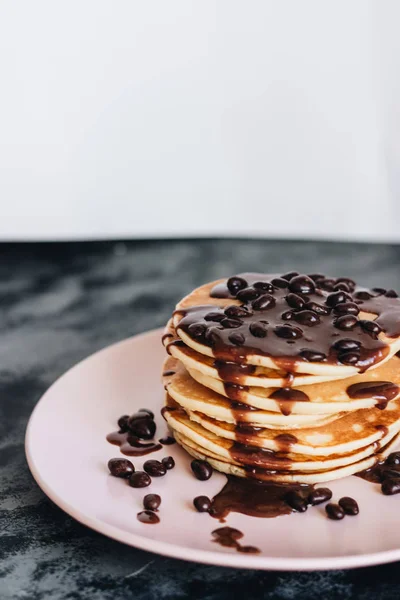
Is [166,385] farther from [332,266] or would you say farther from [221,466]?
[332,266]

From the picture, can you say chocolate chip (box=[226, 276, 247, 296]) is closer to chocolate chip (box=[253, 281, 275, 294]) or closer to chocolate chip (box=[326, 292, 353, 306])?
chocolate chip (box=[253, 281, 275, 294])

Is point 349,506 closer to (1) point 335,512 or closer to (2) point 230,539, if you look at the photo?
(1) point 335,512

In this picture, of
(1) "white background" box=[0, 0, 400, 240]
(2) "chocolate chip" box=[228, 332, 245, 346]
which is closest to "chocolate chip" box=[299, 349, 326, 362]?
(2) "chocolate chip" box=[228, 332, 245, 346]

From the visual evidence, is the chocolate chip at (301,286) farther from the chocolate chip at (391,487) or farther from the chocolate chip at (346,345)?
the chocolate chip at (391,487)

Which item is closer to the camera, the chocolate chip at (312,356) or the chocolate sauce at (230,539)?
the chocolate sauce at (230,539)

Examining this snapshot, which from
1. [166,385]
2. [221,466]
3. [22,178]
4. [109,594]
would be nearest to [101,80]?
[22,178]

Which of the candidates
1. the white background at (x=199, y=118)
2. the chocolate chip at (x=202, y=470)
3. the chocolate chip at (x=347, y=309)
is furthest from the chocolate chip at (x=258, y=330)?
the white background at (x=199, y=118)

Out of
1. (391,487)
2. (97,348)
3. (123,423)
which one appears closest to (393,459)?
(391,487)
